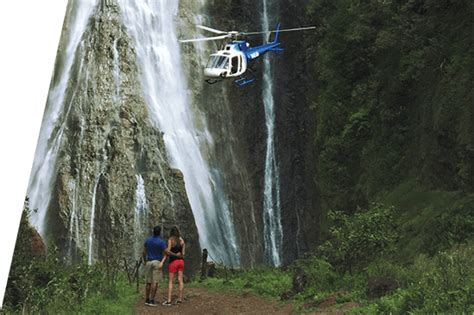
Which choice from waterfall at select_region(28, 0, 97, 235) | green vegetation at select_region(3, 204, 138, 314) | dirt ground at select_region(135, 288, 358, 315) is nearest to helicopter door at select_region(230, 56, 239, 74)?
waterfall at select_region(28, 0, 97, 235)

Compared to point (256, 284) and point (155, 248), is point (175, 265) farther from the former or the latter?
point (256, 284)

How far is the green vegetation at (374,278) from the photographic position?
10.9 m

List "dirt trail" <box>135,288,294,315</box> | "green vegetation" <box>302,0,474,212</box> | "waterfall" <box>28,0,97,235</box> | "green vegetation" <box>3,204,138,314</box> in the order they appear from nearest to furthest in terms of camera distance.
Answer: "green vegetation" <box>3,204,138,314</box>
"dirt trail" <box>135,288,294,315</box>
"green vegetation" <box>302,0,474,212</box>
"waterfall" <box>28,0,97,235</box>

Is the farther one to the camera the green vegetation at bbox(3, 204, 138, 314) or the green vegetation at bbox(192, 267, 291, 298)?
the green vegetation at bbox(192, 267, 291, 298)

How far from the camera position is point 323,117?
93.2ft

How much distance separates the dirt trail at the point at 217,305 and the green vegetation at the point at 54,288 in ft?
1.63

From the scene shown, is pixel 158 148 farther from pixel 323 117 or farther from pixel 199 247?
pixel 323 117

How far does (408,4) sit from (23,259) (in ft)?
45.1

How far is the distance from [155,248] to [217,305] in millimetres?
1926

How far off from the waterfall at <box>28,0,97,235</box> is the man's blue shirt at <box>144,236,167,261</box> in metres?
11.2

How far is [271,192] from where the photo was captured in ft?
97.8

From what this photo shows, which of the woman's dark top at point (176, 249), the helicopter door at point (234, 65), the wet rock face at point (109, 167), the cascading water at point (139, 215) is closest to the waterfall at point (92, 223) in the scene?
the wet rock face at point (109, 167)

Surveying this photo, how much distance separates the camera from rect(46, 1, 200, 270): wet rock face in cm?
2547

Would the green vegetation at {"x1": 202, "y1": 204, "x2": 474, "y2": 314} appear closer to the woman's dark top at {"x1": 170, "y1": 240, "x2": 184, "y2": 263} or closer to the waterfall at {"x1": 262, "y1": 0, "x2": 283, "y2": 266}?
the woman's dark top at {"x1": 170, "y1": 240, "x2": 184, "y2": 263}
